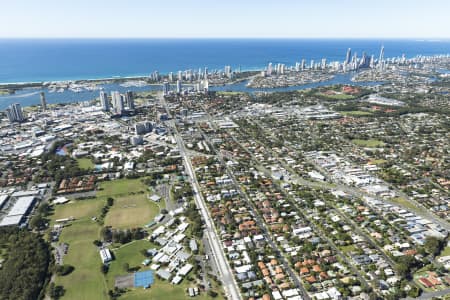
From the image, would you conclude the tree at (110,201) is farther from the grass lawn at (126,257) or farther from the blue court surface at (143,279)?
the blue court surface at (143,279)

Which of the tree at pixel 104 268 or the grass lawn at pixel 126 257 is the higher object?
the tree at pixel 104 268

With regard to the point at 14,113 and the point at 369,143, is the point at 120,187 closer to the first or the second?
the point at 369,143

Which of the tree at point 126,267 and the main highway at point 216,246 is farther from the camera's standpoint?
the tree at point 126,267

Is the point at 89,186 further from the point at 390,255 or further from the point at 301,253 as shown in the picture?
the point at 390,255

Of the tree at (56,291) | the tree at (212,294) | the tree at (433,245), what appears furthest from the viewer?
the tree at (433,245)

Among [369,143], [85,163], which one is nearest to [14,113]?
[85,163]

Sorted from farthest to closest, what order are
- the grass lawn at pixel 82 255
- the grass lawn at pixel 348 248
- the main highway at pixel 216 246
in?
the grass lawn at pixel 348 248
the grass lawn at pixel 82 255
the main highway at pixel 216 246

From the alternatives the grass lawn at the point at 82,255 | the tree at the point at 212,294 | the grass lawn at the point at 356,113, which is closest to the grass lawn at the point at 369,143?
the grass lawn at the point at 356,113
